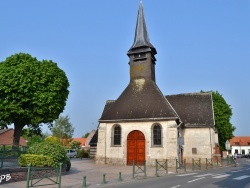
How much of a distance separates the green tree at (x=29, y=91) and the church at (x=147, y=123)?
5619 mm

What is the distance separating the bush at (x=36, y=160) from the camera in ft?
46.9

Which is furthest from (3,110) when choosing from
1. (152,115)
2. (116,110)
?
(152,115)

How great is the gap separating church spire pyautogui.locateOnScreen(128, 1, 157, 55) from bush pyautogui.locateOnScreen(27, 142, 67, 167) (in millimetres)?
16474

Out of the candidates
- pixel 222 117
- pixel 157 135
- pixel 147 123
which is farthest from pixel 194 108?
pixel 222 117

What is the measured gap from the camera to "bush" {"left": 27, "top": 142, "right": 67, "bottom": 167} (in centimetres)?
1500

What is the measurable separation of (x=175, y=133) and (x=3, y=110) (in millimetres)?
14954

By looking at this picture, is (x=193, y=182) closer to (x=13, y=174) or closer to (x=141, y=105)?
(x=13, y=174)

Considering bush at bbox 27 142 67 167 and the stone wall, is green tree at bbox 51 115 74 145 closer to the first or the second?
the stone wall

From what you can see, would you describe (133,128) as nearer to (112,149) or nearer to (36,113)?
(112,149)

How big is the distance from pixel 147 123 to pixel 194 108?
316 inches

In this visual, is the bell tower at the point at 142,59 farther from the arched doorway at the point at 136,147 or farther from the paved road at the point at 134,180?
the paved road at the point at 134,180

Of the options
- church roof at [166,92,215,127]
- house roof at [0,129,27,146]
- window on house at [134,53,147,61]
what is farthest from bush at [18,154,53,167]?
house roof at [0,129,27,146]

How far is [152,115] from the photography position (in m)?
24.3

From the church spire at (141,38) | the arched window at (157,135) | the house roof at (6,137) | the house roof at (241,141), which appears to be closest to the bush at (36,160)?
the arched window at (157,135)
